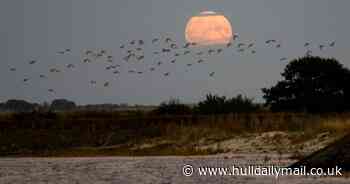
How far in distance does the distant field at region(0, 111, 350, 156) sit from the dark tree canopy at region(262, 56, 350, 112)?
18758mm

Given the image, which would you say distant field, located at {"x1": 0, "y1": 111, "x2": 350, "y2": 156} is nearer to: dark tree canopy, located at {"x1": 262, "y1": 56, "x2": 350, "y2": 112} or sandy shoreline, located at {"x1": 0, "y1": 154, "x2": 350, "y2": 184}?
sandy shoreline, located at {"x1": 0, "y1": 154, "x2": 350, "y2": 184}

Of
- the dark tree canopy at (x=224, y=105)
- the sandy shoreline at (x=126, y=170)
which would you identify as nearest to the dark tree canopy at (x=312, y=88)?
the dark tree canopy at (x=224, y=105)

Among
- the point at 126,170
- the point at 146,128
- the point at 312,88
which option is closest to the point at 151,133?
the point at 146,128

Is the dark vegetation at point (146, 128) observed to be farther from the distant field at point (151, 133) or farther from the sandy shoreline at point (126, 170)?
the sandy shoreline at point (126, 170)

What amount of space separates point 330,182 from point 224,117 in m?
24.7

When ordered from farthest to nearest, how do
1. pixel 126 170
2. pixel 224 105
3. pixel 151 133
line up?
pixel 224 105, pixel 151 133, pixel 126 170

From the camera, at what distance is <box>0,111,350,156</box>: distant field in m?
38.3

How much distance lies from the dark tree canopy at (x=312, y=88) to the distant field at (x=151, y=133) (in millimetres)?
18758

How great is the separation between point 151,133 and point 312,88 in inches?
1010

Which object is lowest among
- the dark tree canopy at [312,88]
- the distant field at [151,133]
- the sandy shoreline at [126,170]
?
the sandy shoreline at [126,170]

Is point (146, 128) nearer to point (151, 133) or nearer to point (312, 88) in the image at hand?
point (151, 133)

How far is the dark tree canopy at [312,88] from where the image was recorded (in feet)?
212

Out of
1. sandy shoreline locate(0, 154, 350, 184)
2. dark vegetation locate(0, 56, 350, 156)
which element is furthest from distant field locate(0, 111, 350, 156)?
sandy shoreline locate(0, 154, 350, 184)

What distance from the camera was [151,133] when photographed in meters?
44.1
